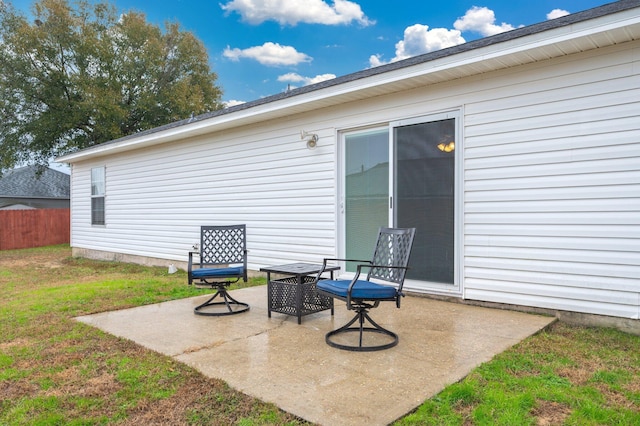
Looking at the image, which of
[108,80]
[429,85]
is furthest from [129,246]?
[108,80]

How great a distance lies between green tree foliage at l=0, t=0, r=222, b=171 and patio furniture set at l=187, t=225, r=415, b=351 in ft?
49.5

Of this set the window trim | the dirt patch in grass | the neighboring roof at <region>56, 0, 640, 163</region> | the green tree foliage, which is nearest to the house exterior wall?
the neighboring roof at <region>56, 0, 640, 163</region>

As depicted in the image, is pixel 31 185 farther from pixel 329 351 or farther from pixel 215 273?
pixel 329 351

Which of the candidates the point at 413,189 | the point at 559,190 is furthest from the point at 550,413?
the point at 413,189

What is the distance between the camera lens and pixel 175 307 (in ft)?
15.6

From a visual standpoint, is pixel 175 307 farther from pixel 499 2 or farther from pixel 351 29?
pixel 351 29

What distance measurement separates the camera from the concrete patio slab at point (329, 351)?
233 cm

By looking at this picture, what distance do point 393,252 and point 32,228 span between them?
16203 millimetres

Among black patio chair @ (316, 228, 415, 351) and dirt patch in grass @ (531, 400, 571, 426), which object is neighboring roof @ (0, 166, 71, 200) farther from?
dirt patch in grass @ (531, 400, 571, 426)

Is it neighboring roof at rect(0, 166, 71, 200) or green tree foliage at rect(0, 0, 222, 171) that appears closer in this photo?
green tree foliage at rect(0, 0, 222, 171)

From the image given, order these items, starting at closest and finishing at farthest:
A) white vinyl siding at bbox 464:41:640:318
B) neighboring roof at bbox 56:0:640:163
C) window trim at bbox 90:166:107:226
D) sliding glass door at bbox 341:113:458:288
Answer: neighboring roof at bbox 56:0:640:163, white vinyl siding at bbox 464:41:640:318, sliding glass door at bbox 341:113:458:288, window trim at bbox 90:166:107:226

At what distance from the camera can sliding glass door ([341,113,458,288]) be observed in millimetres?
4645

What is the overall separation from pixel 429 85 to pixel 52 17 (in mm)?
19108

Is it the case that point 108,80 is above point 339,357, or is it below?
above
